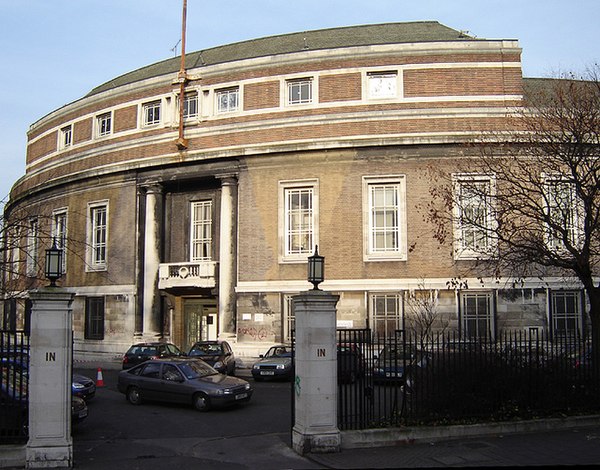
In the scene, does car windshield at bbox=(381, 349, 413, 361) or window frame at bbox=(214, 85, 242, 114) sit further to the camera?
window frame at bbox=(214, 85, 242, 114)

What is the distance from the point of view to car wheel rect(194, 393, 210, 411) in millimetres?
17891

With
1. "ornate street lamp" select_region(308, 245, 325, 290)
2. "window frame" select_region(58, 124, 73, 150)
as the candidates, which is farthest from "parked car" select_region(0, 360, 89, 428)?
"window frame" select_region(58, 124, 73, 150)

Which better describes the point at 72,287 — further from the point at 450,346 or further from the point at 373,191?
the point at 450,346

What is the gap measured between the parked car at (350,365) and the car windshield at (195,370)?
21.9ft

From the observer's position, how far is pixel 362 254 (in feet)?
92.7

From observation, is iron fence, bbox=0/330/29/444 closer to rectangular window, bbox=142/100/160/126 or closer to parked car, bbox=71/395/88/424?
parked car, bbox=71/395/88/424

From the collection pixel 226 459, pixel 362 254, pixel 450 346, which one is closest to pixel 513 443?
pixel 450 346

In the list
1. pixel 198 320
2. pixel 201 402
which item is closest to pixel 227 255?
pixel 198 320

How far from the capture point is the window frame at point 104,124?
115 ft

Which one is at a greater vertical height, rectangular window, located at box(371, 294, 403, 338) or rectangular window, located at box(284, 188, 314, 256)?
rectangular window, located at box(284, 188, 314, 256)

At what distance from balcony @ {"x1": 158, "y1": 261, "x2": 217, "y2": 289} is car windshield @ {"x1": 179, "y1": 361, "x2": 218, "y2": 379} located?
37.9 feet

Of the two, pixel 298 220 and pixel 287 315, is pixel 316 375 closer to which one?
pixel 287 315

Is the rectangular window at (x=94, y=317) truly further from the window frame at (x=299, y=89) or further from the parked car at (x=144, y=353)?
the window frame at (x=299, y=89)

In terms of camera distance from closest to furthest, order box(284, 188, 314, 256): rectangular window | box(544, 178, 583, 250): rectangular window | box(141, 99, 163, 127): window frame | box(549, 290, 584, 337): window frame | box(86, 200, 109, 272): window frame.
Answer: box(544, 178, 583, 250): rectangular window → box(549, 290, 584, 337): window frame → box(284, 188, 314, 256): rectangular window → box(141, 99, 163, 127): window frame → box(86, 200, 109, 272): window frame
